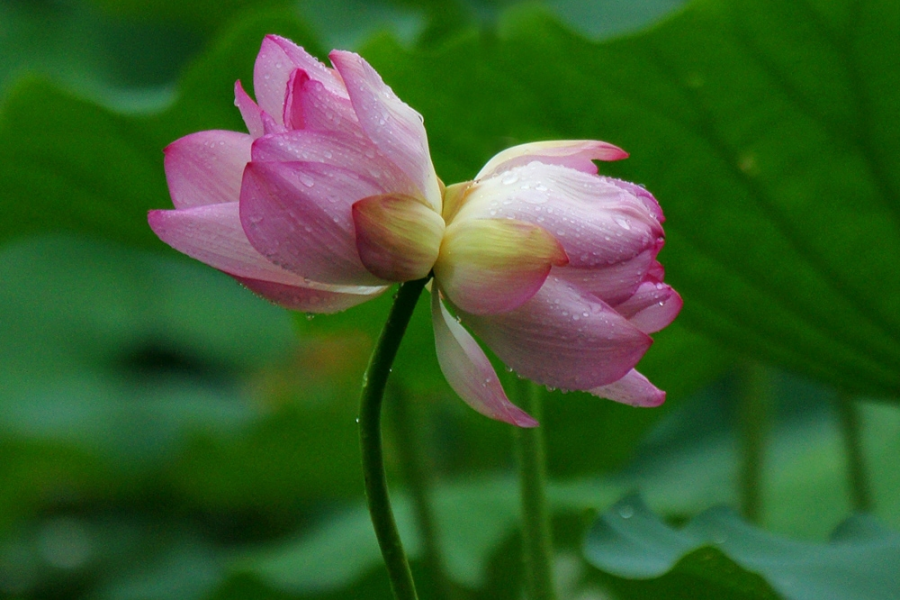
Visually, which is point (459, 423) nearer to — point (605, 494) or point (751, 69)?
point (605, 494)

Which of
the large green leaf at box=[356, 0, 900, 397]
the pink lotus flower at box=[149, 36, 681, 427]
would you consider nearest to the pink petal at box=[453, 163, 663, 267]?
the pink lotus flower at box=[149, 36, 681, 427]

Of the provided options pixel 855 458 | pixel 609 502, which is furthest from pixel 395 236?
pixel 609 502

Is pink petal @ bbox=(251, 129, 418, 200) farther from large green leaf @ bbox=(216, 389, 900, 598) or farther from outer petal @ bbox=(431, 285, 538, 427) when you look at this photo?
large green leaf @ bbox=(216, 389, 900, 598)

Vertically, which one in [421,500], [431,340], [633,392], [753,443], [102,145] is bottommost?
[753,443]

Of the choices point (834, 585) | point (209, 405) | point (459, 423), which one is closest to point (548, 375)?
point (834, 585)

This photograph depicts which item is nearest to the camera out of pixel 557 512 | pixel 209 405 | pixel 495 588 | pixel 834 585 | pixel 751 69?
pixel 834 585

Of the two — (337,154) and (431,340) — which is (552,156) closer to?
(337,154)
